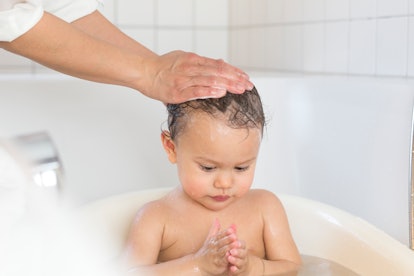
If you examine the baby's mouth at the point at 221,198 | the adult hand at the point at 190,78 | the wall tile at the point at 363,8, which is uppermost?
the wall tile at the point at 363,8

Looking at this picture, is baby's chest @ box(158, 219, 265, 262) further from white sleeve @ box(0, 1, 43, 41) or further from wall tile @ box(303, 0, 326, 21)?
wall tile @ box(303, 0, 326, 21)

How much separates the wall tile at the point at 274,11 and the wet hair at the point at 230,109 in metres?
1.19

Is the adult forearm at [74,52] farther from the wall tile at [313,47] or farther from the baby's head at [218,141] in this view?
the wall tile at [313,47]

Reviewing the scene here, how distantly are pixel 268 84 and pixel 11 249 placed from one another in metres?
1.51

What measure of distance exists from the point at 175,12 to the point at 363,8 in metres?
0.90

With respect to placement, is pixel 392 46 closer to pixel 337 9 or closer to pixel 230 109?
pixel 337 9

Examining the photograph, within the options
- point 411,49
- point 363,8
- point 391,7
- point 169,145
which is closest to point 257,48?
point 363,8

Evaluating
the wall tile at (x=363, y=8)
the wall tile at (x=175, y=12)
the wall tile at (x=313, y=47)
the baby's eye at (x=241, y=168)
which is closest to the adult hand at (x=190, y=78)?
the baby's eye at (x=241, y=168)

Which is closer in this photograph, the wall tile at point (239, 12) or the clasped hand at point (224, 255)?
the clasped hand at point (224, 255)

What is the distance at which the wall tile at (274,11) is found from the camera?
230cm

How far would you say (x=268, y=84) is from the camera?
1915 mm

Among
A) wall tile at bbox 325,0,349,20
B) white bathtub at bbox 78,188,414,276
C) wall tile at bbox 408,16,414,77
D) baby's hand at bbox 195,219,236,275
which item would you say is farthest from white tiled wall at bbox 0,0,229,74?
baby's hand at bbox 195,219,236,275

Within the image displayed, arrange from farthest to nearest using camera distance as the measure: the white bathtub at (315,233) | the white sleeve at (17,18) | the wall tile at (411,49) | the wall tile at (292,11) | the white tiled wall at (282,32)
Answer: the wall tile at (292,11) → the white tiled wall at (282,32) → the wall tile at (411,49) → the white bathtub at (315,233) → the white sleeve at (17,18)

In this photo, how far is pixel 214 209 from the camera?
123cm
